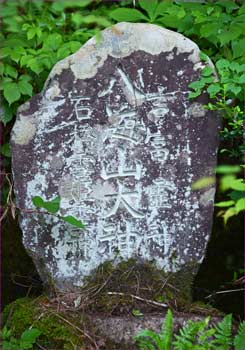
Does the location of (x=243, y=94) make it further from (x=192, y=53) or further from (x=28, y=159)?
(x=28, y=159)

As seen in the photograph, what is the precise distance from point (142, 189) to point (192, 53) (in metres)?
0.67

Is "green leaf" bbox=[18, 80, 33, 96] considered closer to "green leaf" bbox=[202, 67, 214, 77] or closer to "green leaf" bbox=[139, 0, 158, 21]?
"green leaf" bbox=[139, 0, 158, 21]

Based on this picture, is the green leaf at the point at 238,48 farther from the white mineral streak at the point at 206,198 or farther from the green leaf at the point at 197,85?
the white mineral streak at the point at 206,198

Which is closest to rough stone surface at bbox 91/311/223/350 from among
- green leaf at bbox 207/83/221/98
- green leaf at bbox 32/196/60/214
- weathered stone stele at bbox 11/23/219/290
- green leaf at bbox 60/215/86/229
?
weathered stone stele at bbox 11/23/219/290

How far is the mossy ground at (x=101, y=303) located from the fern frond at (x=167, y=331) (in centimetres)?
22

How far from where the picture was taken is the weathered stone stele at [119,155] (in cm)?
303

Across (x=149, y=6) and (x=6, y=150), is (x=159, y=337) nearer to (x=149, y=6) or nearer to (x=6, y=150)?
(x=6, y=150)

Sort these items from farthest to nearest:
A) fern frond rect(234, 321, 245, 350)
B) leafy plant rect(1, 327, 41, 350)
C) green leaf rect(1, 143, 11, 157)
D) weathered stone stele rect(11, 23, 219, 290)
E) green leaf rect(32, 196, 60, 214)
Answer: green leaf rect(1, 143, 11, 157)
weathered stone stele rect(11, 23, 219, 290)
green leaf rect(32, 196, 60, 214)
leafy plant rect(1, 327, 41, 350)
fern frond rect(234, 321, 245, 350)

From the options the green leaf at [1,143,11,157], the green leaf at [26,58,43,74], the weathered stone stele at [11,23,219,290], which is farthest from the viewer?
the green leaf at [1,143,11,157]

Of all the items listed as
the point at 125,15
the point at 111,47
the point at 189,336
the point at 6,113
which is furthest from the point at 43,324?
the point at 125,15

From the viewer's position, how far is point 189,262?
3064 millimetres

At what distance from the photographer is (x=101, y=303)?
3.03m

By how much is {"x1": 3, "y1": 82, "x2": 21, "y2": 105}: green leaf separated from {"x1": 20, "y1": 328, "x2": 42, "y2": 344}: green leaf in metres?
1.09

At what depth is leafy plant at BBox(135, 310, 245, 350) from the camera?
8.85 ft
